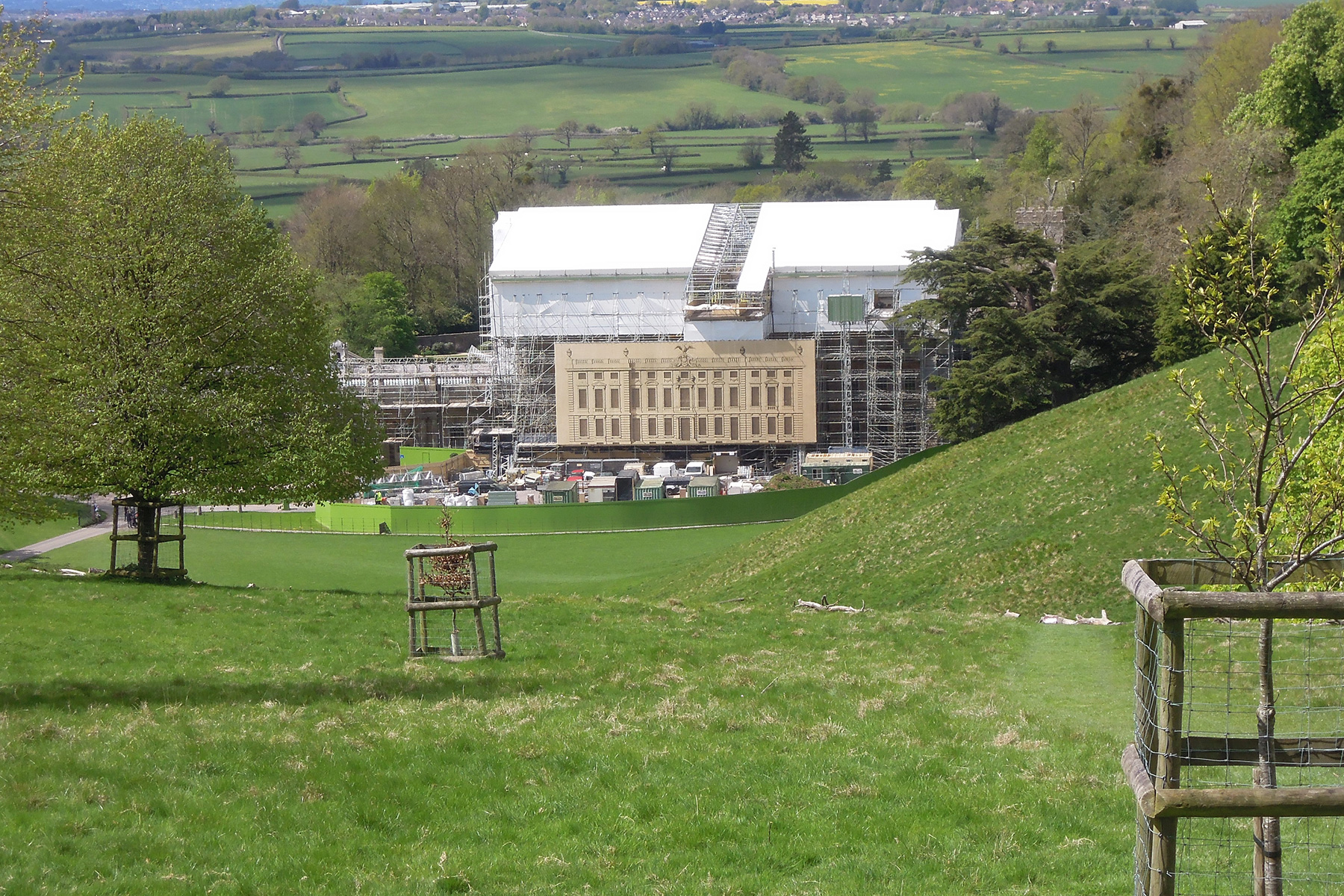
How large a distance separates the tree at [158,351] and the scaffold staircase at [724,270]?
37.4 metres

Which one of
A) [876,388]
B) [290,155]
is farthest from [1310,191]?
[290,155]

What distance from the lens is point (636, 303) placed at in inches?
2731

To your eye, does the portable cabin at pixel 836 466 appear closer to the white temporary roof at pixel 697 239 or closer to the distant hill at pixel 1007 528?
the white temporary roof at pixel 697 239

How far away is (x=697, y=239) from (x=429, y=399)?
57.9 feet

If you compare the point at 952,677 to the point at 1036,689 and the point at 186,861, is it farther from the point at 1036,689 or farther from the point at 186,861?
the point at 186,861

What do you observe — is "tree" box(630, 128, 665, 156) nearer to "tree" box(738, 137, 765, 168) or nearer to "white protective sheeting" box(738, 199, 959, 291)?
"tree" box(738, 137, 765, 168)

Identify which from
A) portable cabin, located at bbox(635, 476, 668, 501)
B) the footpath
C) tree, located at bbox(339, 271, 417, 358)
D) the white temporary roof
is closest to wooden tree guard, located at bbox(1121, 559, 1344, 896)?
the footpath

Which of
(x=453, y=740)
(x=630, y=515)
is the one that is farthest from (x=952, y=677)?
(x=630, y=515)

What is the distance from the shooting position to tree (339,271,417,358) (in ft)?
294

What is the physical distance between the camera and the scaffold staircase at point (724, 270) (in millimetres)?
65312

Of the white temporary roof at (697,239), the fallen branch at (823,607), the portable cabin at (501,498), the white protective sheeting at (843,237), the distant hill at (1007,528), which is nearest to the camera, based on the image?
the fallen branch at (823,607)

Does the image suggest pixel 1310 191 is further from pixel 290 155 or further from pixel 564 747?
pixel 290 155

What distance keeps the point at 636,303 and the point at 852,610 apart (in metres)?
47.8

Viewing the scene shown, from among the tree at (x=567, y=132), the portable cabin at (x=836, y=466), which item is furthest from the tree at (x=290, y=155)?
the portable cabin at (x=836, y=466)
